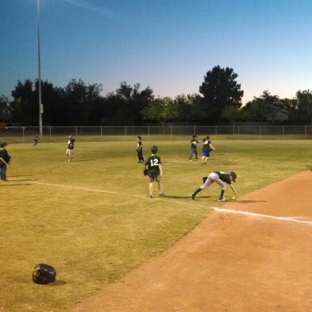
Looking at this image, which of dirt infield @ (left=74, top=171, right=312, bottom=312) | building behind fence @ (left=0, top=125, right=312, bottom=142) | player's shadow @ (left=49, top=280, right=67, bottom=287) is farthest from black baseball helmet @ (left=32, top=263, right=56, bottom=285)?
building behind fence @ (left=0, top=125, right=312, bottom=142)

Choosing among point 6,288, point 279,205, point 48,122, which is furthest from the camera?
point 48,122

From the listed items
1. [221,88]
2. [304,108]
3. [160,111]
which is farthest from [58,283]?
[221,88]

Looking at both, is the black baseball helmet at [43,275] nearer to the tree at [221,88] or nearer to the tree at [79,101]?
the tree at [79,101]

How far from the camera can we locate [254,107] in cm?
7988

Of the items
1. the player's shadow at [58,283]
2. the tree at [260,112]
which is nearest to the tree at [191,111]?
the tree at [260,112]

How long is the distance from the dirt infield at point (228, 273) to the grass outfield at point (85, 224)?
1.41 ft

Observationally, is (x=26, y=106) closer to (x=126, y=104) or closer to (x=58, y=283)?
(x=126, y=104)

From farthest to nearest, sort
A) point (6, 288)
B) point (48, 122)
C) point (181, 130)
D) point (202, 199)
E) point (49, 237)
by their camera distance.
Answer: point (48, 122) < point (181, 130) < point (202, 199) < point (49, 237) < point (6, 288)

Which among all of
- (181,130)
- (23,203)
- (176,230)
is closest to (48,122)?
(181,130)

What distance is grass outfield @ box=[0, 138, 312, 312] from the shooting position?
6906mm

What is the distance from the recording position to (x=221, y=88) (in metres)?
108

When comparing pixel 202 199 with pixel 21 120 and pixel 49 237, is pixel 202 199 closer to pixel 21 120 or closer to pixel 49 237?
pixel 49 237

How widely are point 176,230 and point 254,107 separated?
239ft

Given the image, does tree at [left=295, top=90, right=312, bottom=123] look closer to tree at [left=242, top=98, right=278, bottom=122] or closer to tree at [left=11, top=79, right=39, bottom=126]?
tree at [left=242, top=98, right=278, bottom=122]
